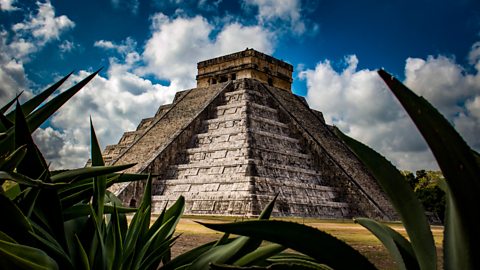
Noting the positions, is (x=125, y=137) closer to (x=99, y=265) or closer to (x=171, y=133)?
(x=171, y=133)

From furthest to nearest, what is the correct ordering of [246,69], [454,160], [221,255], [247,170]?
[246,69] < [247,170] < [221,255] < [454,160]

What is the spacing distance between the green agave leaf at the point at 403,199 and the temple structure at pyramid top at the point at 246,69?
71.6ft

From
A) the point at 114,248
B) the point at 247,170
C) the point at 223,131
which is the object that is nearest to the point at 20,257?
the point at 114,248

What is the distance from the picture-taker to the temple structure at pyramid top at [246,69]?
22891 millimetres

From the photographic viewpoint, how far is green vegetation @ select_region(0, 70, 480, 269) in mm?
714

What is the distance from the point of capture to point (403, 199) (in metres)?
0.94

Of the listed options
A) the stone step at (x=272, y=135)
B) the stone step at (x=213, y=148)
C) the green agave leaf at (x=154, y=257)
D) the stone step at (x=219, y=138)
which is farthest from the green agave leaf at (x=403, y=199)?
the stone step at (x=272, y=135)

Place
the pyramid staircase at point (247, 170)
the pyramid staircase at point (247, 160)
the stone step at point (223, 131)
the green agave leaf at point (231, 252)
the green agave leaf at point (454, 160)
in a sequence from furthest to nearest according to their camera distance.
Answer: the stone step at point (223, 131) → the pyramid staircase at point (247, 160) → the pyramid staircase at point (247, 170) → the green agave leaf at point (231, 252) → the green agave leaf at point (454, 160)

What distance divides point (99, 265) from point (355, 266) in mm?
785

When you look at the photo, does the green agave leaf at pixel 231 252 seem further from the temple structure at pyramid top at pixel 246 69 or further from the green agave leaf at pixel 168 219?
the temple structure at pyramid top at pixel 246 69

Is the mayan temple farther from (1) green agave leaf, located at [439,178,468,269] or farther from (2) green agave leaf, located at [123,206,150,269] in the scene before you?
(1) green agave leaf, located at [439,178,468,269]

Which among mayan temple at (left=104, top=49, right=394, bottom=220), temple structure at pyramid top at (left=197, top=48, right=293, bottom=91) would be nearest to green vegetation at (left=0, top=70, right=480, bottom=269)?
mayan temple at (left=104, top=49, right=394, bottom=220)

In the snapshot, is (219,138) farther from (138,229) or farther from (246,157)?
(138,229)

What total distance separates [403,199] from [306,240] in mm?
Result: 261
